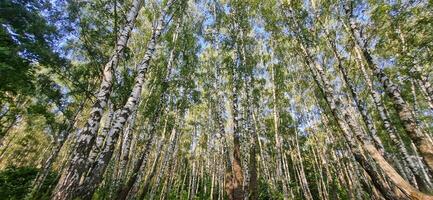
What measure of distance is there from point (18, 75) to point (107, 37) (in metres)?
3.67

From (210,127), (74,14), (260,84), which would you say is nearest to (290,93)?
(260,84)

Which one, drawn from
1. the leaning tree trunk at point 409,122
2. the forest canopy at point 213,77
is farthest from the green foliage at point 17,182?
the leaning tree trunk at point 409,122

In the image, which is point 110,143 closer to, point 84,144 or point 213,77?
point 84,144

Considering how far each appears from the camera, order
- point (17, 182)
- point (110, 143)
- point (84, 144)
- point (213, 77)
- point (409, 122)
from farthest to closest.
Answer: point (213, 77) < point (17, 182) < point (110, 143) < point (409, 122) < point (84, 144)

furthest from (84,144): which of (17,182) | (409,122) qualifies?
(17,182)

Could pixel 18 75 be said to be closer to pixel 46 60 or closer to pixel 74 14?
pixel 46 60

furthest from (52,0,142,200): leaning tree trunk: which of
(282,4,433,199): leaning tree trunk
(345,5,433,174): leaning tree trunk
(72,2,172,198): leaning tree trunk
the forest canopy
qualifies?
(345,5,433,174): leaning tree trunk

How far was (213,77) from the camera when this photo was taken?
17.8 meters

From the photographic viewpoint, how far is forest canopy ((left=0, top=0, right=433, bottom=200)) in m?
6.98

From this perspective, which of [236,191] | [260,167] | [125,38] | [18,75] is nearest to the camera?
[125,38]

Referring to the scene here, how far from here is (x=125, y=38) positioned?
735 centimetres

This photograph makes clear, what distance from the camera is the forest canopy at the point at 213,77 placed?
275 inches

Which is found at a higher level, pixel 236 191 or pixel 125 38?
pixel 125 38

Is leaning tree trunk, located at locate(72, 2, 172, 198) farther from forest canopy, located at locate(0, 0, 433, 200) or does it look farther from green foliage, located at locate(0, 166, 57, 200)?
green foliage, located at locate(0, 166, 57, 200)
